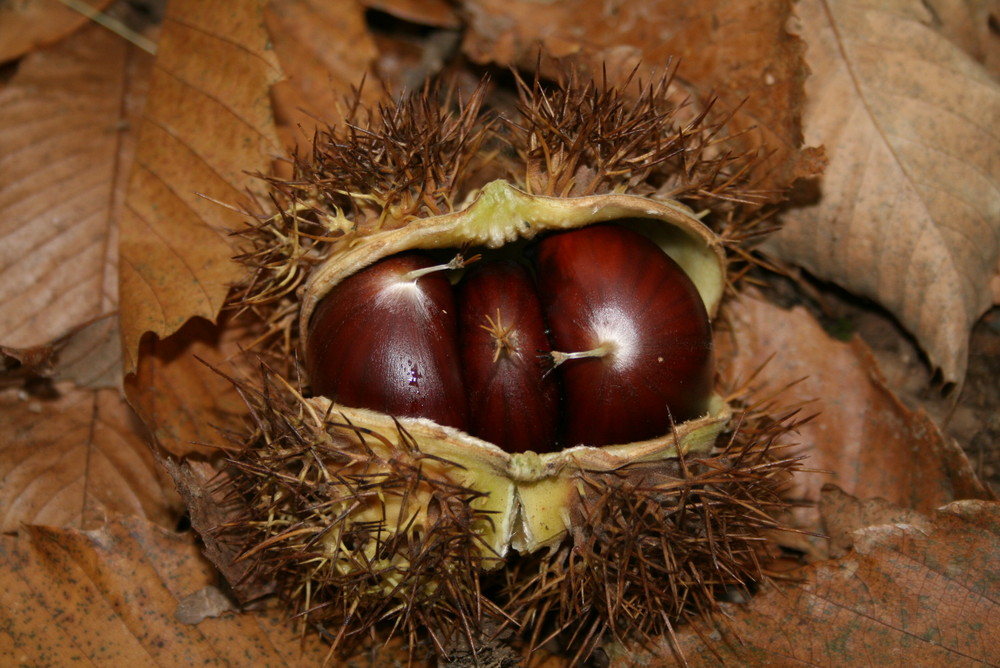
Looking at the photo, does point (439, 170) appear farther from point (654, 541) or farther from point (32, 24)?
point (32, 24)

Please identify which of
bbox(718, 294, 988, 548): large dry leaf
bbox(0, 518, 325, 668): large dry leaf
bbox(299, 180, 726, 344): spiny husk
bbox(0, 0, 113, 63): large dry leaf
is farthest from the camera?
bbox(0, 0, 113, 63): large dry leaf

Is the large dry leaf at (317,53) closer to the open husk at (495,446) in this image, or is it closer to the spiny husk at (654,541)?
the open husk at (495,446)

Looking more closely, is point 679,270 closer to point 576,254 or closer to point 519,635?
point 576,254

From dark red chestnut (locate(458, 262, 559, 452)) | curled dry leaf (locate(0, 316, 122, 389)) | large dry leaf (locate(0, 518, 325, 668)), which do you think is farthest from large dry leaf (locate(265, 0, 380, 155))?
large dry leaf (locate(0, 518, 325, 668))

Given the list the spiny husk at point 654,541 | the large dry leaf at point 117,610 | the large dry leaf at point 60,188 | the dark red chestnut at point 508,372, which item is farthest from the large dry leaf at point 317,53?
the spiny husk at point 654,541

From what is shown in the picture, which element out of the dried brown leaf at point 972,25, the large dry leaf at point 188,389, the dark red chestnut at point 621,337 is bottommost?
the large dry leaf at point 188,389

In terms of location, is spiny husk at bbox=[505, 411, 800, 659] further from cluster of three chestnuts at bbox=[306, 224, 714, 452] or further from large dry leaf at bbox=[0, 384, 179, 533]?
large dry leaf at bbox=[0, 384, 179, 533]
